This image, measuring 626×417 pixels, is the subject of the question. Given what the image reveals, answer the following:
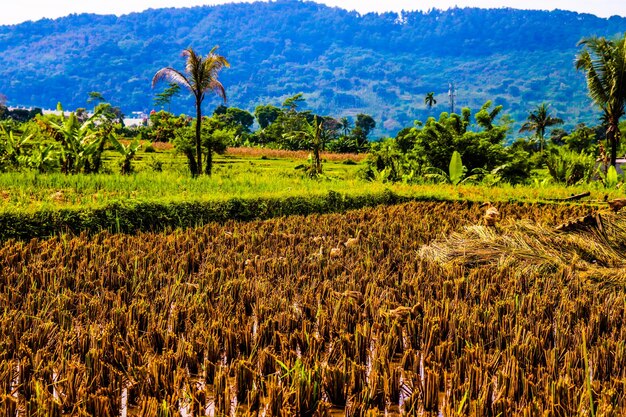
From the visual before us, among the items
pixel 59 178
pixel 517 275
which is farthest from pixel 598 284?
pixel 59 178

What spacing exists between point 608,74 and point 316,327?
17.5 meters

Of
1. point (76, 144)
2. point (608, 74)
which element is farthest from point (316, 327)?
point (608, 74)

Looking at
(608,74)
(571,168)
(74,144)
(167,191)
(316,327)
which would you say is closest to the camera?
(316,327)

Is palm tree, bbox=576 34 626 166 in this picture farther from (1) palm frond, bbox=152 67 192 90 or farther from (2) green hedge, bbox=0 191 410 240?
(1) palm frond, bbox=152 67 192 90

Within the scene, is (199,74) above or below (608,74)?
below

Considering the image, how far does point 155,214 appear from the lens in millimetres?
7312

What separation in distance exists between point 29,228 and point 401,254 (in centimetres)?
417

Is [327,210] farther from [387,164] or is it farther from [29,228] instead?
[387,164]

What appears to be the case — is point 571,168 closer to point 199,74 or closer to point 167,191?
point 199,74

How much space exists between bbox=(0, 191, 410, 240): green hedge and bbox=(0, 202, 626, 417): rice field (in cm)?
62

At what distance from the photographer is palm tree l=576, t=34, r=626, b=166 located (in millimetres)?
16875

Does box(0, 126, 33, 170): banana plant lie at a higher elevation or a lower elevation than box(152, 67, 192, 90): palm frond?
lower

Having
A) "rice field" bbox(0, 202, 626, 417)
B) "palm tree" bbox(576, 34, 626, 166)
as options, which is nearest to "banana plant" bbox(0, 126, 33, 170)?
"rice field" bbox(0, 202, 626, 417)

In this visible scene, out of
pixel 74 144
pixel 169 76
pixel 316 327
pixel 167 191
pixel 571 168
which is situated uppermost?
pixel 169 76
